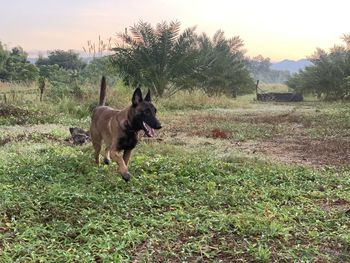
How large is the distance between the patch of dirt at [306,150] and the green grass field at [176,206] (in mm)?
40

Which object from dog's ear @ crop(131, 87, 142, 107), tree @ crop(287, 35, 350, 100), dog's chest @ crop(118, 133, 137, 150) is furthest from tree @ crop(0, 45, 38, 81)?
dog's ear @ crop(131, 87, 142, 107)

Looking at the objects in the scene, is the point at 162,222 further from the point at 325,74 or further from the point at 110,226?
the point at 325,74

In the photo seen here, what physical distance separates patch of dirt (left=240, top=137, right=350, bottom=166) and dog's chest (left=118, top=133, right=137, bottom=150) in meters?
3.18

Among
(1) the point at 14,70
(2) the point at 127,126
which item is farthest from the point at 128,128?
(1) the point at 14,70

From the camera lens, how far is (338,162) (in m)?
7.78

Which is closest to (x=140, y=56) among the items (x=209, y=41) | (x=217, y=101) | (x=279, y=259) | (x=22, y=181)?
(x=217, y=101)

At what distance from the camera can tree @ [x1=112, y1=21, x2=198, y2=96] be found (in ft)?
77.7

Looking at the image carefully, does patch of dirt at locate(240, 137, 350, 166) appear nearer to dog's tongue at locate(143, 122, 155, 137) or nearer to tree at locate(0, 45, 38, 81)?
dog's tongue at locate(143, 122, 155, 137)

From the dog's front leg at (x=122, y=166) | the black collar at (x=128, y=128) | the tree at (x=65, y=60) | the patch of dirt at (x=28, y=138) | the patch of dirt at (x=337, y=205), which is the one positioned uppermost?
the tree at (x=65, y=60)

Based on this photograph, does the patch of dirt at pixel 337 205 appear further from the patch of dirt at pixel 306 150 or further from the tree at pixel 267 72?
the tree at pixel 267 72

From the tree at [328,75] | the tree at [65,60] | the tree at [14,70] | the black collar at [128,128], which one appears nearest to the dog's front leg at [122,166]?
the black collar at [128,128]

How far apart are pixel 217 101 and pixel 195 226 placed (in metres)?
19.0

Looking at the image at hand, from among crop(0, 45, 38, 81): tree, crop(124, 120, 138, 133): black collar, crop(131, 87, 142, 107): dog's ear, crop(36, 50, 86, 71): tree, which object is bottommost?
crop(124, 120, 138, 133): black collar

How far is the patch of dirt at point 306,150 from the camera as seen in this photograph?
7898 millimetres
